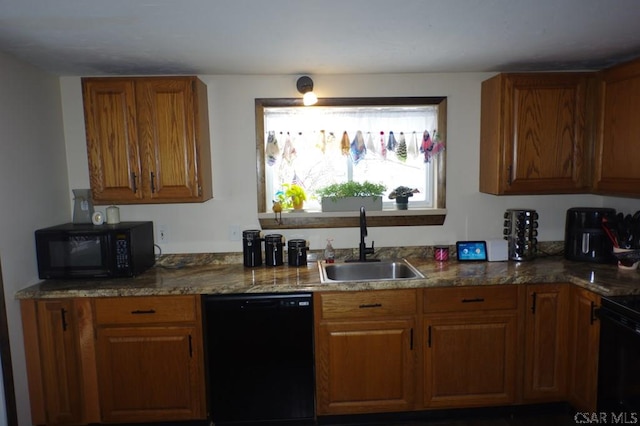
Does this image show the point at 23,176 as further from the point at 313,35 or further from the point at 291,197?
the point at 313,35

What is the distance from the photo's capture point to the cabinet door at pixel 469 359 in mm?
2361

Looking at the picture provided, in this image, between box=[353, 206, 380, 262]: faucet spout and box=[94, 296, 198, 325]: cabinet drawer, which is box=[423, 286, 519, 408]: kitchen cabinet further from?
box=[94, 296, 198, 325]: cabinet drawer

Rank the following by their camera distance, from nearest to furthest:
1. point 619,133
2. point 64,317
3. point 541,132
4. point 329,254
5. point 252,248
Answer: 1. point 64,317
2. point 619,133
3. point 541,132
4. point 252,248
5. point 329,254

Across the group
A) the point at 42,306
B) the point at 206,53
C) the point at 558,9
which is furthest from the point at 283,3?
the point at 42,306

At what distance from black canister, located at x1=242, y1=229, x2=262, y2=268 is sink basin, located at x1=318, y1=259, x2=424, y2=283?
42 cm

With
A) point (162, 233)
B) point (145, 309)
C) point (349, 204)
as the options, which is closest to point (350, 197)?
point (349, 204)

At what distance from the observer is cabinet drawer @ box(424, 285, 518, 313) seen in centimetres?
234

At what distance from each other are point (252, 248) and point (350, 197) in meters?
0.76

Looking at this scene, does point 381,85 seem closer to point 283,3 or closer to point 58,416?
point 283,3

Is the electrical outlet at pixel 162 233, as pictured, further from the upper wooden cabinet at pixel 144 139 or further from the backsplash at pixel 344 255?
the upper wooden cabinet at pixel 144 139

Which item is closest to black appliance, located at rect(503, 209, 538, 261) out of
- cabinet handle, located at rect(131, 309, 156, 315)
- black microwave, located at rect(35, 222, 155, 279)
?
cabinet handle, located at rect(131, 309, 156, 315)

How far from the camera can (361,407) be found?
93.6 inches

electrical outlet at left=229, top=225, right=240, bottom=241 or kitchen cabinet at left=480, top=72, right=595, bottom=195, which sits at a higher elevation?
kitchen cabinet at left=480, top=72, right=595, bottom=195

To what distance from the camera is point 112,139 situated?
248 cm
